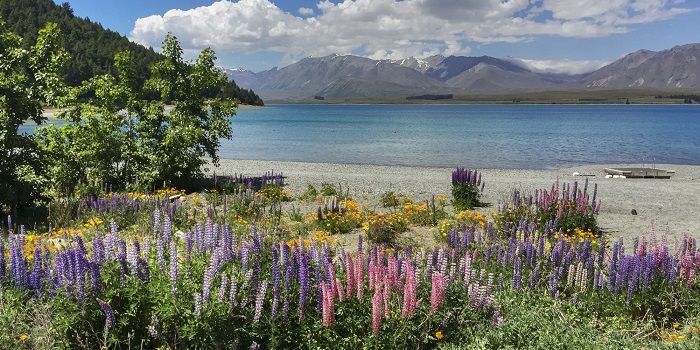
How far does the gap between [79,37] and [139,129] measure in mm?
176462

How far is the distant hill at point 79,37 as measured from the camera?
13225 cm

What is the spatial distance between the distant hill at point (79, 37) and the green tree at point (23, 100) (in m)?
122

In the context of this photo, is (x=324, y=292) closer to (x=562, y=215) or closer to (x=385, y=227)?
(x=385, y=227)

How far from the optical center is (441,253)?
5.98 m

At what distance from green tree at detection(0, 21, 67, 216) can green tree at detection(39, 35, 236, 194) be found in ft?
5.58

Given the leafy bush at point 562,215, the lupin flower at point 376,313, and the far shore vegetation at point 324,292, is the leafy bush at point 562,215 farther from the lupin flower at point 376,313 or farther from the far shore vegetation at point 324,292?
the lupin flower at point 376,313

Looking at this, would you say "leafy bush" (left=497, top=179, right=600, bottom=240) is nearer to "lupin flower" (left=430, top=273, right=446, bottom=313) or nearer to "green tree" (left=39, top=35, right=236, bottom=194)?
"lupin flower" (left=430, top=273, right=446, bottom=313)

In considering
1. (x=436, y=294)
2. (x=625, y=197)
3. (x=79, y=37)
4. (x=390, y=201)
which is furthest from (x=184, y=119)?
(x=79, y=37)

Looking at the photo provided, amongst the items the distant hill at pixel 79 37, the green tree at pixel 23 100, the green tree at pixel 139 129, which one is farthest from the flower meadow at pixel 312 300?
the distant hill at pixel 79 37

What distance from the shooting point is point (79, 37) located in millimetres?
164375

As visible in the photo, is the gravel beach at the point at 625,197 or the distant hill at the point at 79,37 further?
the distant hill at the point at 79,37

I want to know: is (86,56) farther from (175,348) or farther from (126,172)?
(175,348)

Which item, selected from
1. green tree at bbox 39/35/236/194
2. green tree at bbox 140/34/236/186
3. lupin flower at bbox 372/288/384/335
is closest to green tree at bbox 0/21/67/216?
green tree at bbox 39/35/236/194

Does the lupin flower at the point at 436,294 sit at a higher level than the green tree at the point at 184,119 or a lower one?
lower
